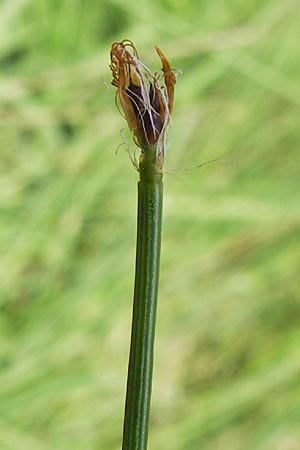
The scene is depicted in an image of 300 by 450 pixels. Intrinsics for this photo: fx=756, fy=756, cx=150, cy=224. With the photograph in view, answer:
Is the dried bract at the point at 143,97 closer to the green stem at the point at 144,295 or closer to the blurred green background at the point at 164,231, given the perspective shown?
the green stem at the point at 144,295

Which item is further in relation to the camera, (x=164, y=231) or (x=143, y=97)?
(x=164, y=231)

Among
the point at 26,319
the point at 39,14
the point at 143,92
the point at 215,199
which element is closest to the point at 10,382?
the point at 26,319

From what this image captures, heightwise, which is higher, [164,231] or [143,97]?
[164,231]

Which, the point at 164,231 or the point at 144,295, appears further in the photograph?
the point at 164,231

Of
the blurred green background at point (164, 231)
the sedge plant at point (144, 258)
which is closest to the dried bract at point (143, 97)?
the sedge plant at point (144, 258)

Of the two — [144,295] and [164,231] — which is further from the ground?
[164,231]

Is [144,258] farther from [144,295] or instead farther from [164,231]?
[164,231]

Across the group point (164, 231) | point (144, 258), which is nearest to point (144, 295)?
point (144, 258)

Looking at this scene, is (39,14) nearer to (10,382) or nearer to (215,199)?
(215,199)
